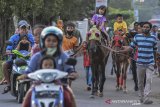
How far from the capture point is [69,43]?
14.5 m

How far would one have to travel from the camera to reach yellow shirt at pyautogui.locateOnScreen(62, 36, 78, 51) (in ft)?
47.7

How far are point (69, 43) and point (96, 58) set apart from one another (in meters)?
1.84

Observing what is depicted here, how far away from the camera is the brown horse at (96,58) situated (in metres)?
15.7

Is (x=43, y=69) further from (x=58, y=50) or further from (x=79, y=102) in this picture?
(x=79, y=102)

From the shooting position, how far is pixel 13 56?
1381 centimetres

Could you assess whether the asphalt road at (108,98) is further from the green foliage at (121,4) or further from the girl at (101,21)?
the green foliage at (121,4)

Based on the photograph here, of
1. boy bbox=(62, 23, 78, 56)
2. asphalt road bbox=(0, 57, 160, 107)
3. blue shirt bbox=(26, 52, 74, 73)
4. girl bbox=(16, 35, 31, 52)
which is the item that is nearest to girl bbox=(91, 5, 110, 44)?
asphalt road bbox=(0, 57, 160, 107)

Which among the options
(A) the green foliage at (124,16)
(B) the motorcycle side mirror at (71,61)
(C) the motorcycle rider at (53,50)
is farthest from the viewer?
(A) the green foliage at (124,16)

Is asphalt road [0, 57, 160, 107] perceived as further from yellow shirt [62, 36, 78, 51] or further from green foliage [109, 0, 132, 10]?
green foliage [109, 0, 132, 10]

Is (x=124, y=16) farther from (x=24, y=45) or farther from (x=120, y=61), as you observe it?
(x=24, y=45)

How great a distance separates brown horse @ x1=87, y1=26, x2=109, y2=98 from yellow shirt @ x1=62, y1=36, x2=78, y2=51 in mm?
1091

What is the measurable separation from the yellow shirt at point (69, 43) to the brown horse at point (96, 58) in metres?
1.09

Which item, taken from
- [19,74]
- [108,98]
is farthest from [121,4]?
[19,74]

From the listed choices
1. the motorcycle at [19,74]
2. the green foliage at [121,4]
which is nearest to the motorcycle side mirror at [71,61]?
the motorcycle at [19,74]
